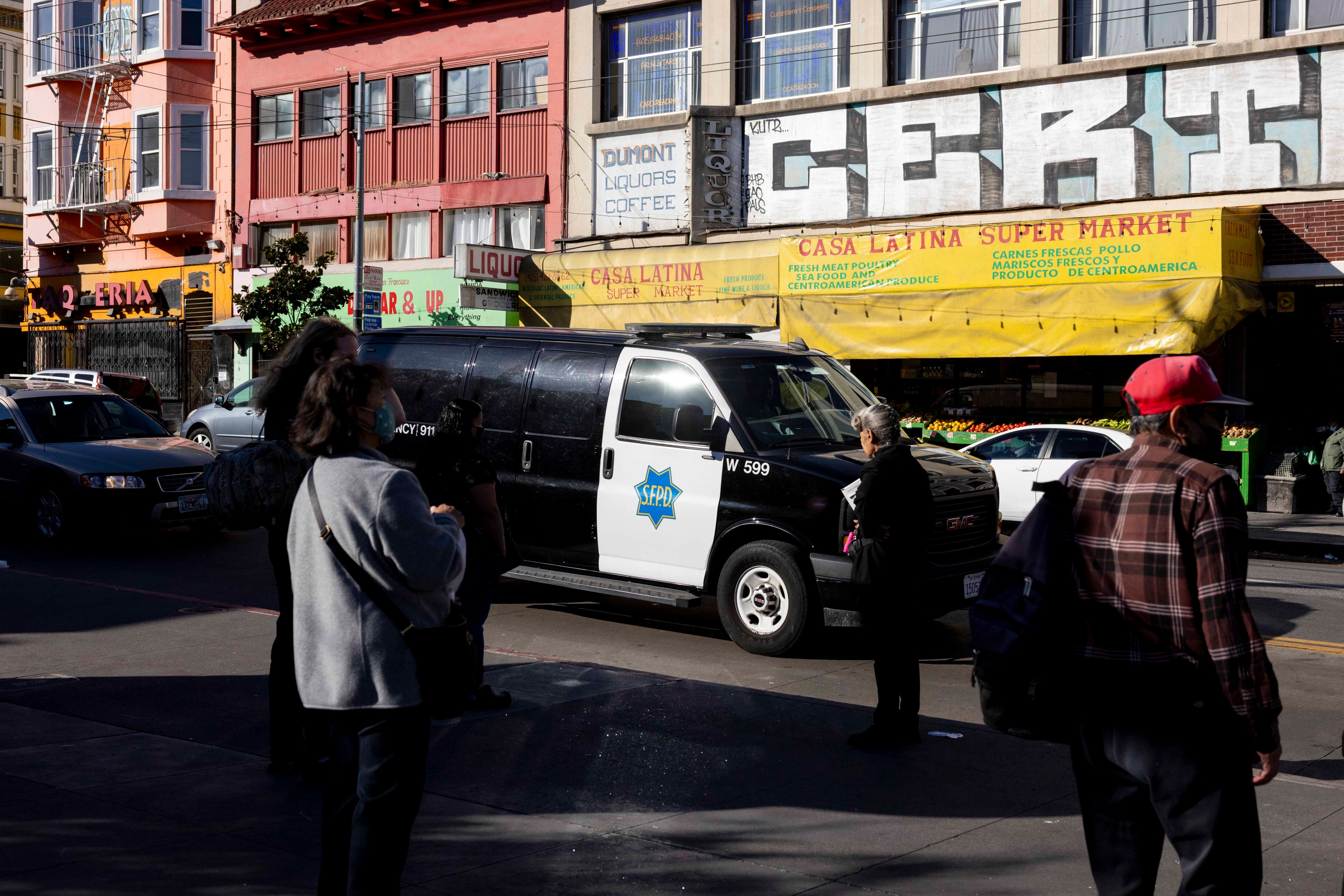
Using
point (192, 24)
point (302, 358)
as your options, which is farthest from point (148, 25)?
point (302, 358)

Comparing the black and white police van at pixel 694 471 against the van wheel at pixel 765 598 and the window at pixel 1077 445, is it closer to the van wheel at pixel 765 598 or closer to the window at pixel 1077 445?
the van wheel at pixel 765 598

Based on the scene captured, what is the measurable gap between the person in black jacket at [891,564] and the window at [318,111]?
25.5 metres

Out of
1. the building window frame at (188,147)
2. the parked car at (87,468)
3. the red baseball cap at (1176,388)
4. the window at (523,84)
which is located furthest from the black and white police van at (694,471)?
the building window frame at (188,147)

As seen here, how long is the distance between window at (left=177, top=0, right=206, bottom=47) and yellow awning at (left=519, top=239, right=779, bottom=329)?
13.5m

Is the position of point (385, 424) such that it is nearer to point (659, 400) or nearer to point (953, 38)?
point (659, 400)

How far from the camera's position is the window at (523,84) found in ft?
86.6

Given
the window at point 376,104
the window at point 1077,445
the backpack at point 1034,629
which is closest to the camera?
the backpack at point 1034,629

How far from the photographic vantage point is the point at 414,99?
2853 cm

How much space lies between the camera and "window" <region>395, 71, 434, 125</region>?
92.6ft

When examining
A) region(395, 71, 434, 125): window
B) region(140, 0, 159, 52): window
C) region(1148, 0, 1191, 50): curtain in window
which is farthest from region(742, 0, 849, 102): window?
region(140, 0, 159, 52): window

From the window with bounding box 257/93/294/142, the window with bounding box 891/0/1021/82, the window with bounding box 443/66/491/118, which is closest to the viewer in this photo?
the window with bounding box 891/0/1021/82

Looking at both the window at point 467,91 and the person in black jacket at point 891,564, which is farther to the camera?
the window at point 467,91

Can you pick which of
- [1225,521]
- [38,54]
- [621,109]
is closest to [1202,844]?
[1225,521]

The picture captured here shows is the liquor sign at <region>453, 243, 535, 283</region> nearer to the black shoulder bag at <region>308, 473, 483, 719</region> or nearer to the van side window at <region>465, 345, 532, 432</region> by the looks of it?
the van side window at <region>465, 345, 532, 432</region>
